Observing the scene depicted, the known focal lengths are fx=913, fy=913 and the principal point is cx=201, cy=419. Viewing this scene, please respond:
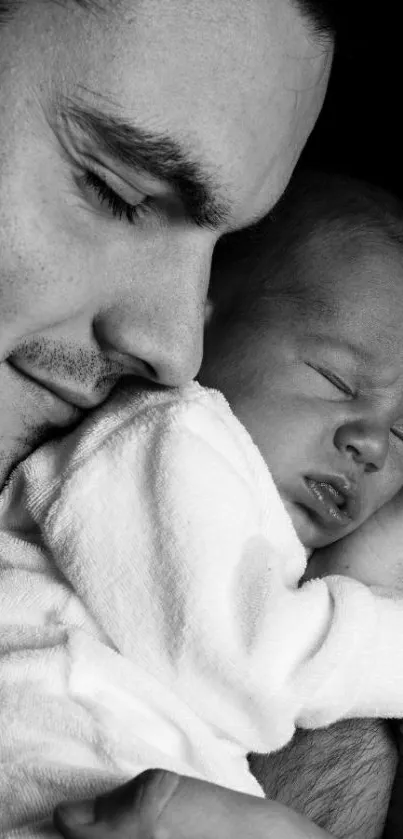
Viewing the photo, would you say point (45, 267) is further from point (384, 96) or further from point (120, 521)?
point (384, 96)

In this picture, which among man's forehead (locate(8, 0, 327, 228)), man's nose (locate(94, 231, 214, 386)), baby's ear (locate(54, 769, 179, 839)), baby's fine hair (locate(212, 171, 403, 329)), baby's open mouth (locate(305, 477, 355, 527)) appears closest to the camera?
baby's ear (locate(54, 769, 179, 839))

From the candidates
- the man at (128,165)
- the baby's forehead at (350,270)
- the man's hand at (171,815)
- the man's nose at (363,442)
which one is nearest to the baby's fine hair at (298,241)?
the baby's forehead at (350,270)

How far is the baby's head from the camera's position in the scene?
1.49 metres

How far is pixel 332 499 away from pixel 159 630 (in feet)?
1.61

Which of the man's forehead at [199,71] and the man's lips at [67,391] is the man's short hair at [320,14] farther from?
the man's lips at [67,391]

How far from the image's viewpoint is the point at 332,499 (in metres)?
1.51

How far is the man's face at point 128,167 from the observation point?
1015mm

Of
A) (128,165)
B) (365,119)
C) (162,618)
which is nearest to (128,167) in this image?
(128,165)

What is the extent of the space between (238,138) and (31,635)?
2.17ft

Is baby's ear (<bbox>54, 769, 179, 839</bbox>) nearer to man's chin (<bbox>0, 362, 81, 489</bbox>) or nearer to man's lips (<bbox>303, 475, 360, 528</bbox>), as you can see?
man's chin (<bbox>0, 362, 81, 489</bbox>)

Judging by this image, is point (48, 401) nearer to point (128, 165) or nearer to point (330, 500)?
point (128, 165)

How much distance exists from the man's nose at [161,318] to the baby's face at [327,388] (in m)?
0.34

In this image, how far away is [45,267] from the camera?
1079mm

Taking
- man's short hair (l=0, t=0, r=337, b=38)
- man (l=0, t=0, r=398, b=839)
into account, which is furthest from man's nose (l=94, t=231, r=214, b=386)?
man's short hair (l=0, t=0, r=337, b=38)
